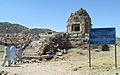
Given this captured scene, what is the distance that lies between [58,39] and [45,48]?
3516mm

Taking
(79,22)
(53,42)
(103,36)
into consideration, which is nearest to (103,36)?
(103,36)

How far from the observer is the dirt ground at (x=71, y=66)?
15283mm

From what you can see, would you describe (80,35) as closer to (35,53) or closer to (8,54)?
(35,53)

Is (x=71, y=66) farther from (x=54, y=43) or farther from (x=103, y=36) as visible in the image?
(x=54, y=43)

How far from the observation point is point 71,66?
18469 mm

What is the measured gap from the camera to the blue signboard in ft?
58.7

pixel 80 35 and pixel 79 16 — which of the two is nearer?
pixel 80 35

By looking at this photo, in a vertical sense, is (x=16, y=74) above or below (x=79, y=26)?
below

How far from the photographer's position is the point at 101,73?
1453 cm

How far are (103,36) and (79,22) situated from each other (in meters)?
24.8

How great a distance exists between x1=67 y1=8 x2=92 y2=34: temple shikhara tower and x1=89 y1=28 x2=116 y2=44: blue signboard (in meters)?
23.3

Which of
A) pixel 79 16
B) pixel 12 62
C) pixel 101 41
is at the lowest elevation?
pixel 12 62

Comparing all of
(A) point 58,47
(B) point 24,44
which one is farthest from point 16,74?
(B) point 24,44

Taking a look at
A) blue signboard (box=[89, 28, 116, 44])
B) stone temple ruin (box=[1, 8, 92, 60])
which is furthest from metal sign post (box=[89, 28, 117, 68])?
stone temple ruin (box=[1, 8, 92, 60])
